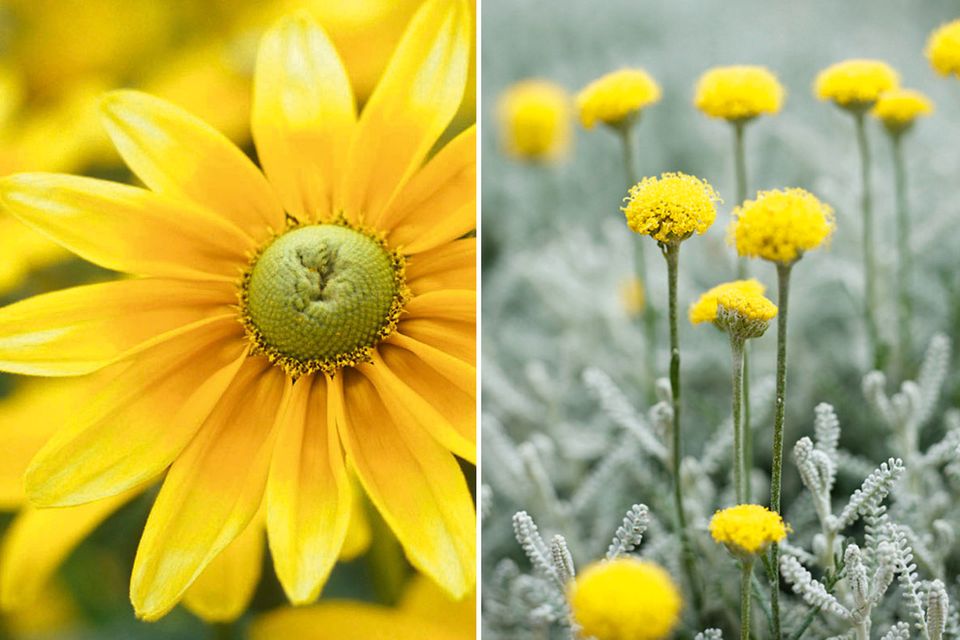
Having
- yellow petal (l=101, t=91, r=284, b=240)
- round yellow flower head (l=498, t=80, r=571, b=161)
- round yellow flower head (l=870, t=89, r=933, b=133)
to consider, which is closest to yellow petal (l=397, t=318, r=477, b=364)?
yellow petal (l=101, t=91, r=284, b=240)

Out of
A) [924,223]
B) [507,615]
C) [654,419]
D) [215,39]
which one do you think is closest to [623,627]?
[654,419]

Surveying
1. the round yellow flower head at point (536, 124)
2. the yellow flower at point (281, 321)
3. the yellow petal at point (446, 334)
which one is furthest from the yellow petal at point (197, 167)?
the round yellow flower head at point (536, 124)

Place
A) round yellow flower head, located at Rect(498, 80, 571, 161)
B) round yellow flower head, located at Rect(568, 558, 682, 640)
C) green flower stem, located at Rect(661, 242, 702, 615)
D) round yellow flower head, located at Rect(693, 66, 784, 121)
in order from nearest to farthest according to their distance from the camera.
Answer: round yellow flower head, located at Rect(568, 558, 682, 640) → green flower stem, located at Rect(661, 242, 702, 615) → round yellow flower head, located at Rect(693, 66, 784, 121) → round yellow flower head, located at Rect(498, 80, 571, 161)

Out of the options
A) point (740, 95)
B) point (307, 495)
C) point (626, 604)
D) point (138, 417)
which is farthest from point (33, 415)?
point (740, 95)

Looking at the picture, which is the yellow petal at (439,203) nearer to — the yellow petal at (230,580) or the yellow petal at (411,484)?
the yellow petal at (411,484)

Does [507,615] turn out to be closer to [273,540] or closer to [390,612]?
[390,612]

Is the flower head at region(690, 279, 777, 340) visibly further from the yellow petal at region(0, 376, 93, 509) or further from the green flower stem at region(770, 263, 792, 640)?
the yellow petal at region(0, 376, 93, 509)

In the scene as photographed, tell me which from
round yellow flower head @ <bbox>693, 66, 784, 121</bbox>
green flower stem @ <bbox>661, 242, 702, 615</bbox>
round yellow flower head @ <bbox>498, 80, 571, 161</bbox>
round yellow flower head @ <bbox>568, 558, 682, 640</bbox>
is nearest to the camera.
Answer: round yellow flower head @ <bbox>568, 558, 682, 640</bbox>
